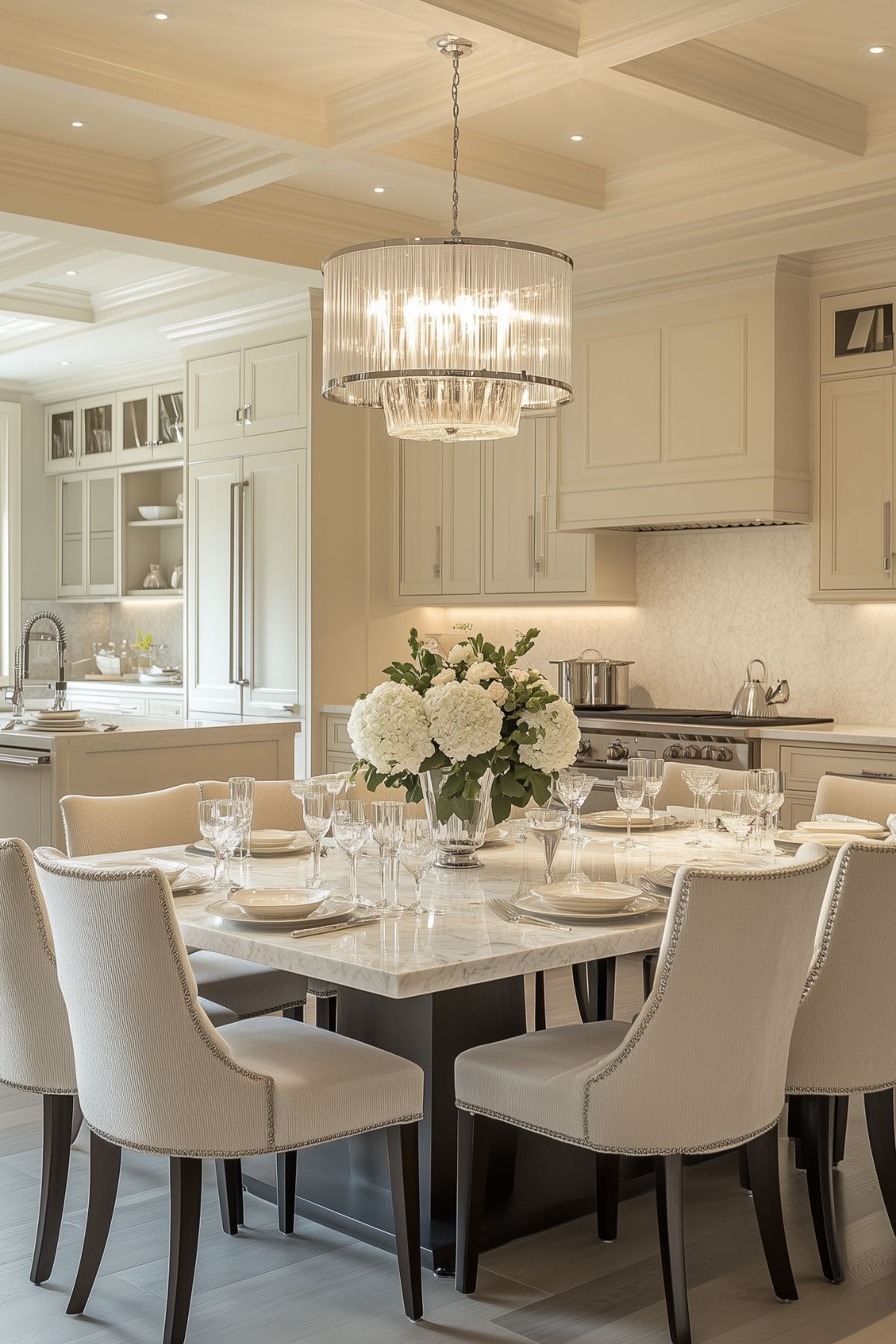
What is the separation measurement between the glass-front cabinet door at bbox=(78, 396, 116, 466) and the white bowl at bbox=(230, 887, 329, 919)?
569cm

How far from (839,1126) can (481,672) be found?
50.3 inches

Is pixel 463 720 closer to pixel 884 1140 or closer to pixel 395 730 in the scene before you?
pixel 395 730

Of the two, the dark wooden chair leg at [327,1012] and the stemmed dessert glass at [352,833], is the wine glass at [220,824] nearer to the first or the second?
the stemmed dessert glass at [352,833]

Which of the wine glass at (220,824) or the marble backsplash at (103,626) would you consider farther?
the marble backsplash at (103,626)

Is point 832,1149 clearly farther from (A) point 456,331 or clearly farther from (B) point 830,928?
(A) point 456,331

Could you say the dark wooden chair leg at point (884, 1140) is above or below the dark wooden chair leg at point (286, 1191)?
above

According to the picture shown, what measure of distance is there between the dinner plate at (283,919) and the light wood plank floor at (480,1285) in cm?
68

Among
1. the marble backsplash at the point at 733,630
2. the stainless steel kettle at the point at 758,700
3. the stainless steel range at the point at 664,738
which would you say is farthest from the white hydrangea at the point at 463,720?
the marble backsplash at the point at 733,630

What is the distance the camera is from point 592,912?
2.55m

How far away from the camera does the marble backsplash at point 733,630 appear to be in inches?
206

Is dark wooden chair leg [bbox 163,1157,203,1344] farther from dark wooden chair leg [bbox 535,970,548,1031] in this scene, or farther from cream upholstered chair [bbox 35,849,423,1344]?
dark wooden chair leg [bbox 535,970,548,1031]

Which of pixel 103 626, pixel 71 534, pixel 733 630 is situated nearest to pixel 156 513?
pixel 71 534

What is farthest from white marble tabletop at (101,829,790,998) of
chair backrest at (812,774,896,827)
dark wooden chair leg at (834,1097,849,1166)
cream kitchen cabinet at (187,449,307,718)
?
cream kitchen cabinet at (187,449,307,718)

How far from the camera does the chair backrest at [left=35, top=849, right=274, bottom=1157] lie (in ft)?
7.14
